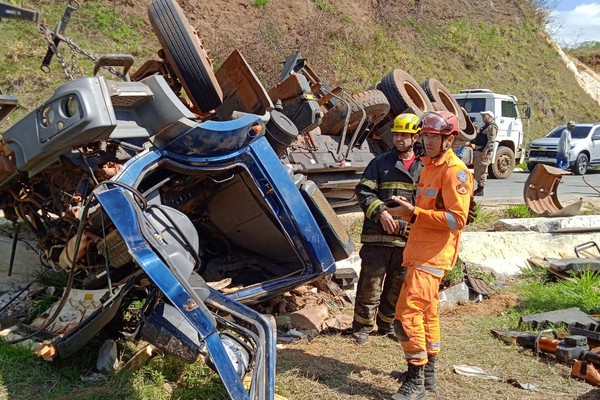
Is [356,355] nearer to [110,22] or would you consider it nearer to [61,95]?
[61,95]

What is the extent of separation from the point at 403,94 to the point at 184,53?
12.6ft

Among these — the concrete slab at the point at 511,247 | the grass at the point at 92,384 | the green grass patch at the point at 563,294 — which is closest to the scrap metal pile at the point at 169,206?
the grass at the point at 92,384

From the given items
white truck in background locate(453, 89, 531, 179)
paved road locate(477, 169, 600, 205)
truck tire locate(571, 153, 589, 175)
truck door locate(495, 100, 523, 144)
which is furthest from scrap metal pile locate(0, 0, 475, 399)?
truck tire locate(571, 153, 589, 175)

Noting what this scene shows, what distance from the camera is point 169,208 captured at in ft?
11.2

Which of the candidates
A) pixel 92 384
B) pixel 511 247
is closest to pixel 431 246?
pixel 92 384

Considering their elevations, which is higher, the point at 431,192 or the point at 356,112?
the point at 356,112

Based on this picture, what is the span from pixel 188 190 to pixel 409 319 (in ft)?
5.31

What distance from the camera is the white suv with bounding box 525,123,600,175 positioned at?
18.0m

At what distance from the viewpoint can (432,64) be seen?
23266 millimetres

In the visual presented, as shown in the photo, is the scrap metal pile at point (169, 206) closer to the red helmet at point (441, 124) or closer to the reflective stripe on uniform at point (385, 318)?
the reflective stripe on uniform at point (385, 318)

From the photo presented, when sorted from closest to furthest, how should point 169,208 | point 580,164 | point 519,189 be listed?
point 169,208 < point 519,189 < point 580,164

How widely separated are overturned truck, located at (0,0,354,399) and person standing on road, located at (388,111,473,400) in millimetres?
658

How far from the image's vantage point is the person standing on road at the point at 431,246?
11.3 ft

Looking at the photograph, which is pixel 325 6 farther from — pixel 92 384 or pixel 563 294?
pixel 92 384
